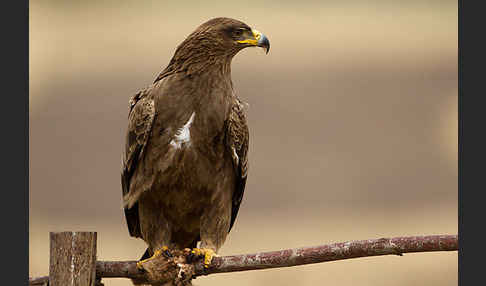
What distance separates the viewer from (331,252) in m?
2.78

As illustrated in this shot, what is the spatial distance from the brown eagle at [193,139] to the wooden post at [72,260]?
0.49m

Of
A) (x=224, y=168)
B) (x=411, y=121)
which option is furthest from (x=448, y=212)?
(x=224, y=168)

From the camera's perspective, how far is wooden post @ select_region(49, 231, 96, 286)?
2895 mm

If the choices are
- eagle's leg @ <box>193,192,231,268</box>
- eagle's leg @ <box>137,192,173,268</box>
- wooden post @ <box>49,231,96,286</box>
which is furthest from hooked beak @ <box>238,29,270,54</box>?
wooden post @ <box>49,231,96,286</box>

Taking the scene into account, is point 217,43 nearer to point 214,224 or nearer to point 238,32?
point 238,32

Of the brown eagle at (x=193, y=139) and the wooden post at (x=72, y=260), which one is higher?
the brown eagle at (x=193, y=139)

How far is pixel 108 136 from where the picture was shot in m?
6.12

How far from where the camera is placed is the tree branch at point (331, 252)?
270cm

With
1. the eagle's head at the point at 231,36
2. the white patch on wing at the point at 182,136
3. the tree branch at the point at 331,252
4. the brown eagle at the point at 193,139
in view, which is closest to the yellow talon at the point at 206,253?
the brown eagle at the point at 193,139

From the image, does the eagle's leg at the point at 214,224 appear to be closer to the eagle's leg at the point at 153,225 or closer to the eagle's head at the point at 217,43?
the eagle's leg at the point at 153,225

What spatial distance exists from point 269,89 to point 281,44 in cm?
47

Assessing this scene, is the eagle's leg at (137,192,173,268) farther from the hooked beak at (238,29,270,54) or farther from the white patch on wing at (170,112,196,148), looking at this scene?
the hooked beak at (238,29,270,54)

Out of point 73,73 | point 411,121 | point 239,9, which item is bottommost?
point 411,121

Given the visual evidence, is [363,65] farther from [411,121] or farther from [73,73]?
[73,73]
